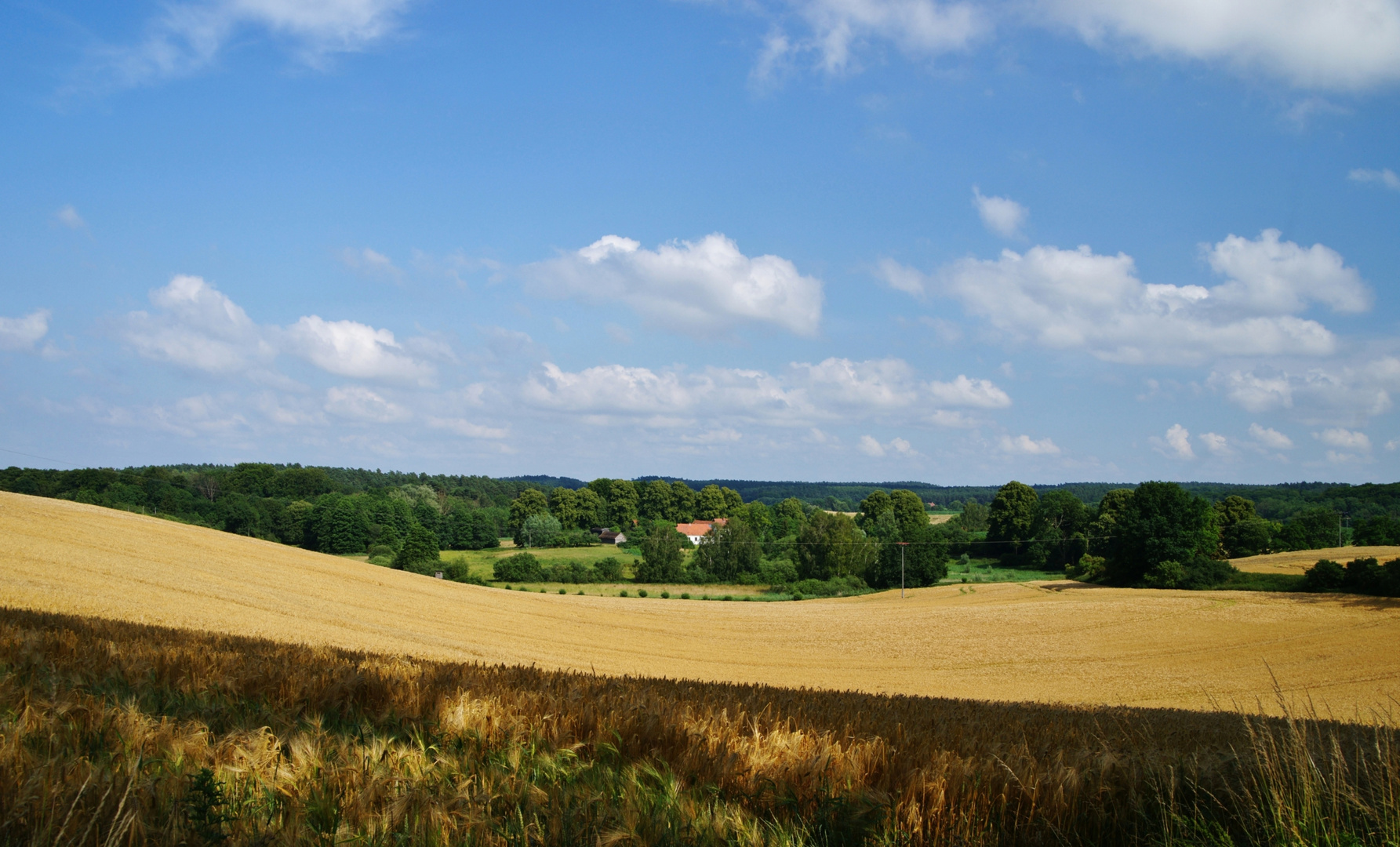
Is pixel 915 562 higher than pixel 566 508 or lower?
lower

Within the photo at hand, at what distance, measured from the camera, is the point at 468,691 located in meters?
4.20

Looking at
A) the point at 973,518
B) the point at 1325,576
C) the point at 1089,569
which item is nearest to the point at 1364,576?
A: the point at 1325,576

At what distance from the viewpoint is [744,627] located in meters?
51.7

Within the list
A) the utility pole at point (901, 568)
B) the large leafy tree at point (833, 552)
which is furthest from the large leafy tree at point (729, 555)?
the utility pole at point (901, 568)

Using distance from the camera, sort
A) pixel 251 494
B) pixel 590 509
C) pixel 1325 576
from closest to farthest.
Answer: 1. pixel 1325 576
2. pixel 251 494
3. pixel 590 509

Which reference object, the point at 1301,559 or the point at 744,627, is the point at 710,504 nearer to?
the point at 744,627

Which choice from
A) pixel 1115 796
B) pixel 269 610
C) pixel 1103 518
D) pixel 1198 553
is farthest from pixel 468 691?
pixel 1103 518

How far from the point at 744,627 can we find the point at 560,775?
165 feet

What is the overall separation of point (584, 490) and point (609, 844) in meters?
146

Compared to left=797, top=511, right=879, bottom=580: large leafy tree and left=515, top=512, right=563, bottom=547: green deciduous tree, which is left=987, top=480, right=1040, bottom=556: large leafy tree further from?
left=515, top=512, right=563, bottom=547: green deciduous tree

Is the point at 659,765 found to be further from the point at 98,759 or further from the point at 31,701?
the point at 31,701

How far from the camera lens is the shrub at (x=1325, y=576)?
163 ft

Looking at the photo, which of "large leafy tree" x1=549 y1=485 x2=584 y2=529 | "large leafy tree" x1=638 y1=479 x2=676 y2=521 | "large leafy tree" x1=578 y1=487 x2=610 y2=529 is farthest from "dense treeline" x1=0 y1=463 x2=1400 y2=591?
"large leafy tree" x1=638 y1=479 x2=676 y2=521

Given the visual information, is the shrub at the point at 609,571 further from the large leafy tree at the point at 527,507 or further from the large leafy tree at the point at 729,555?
the large leafy tree at the point at 527,507
